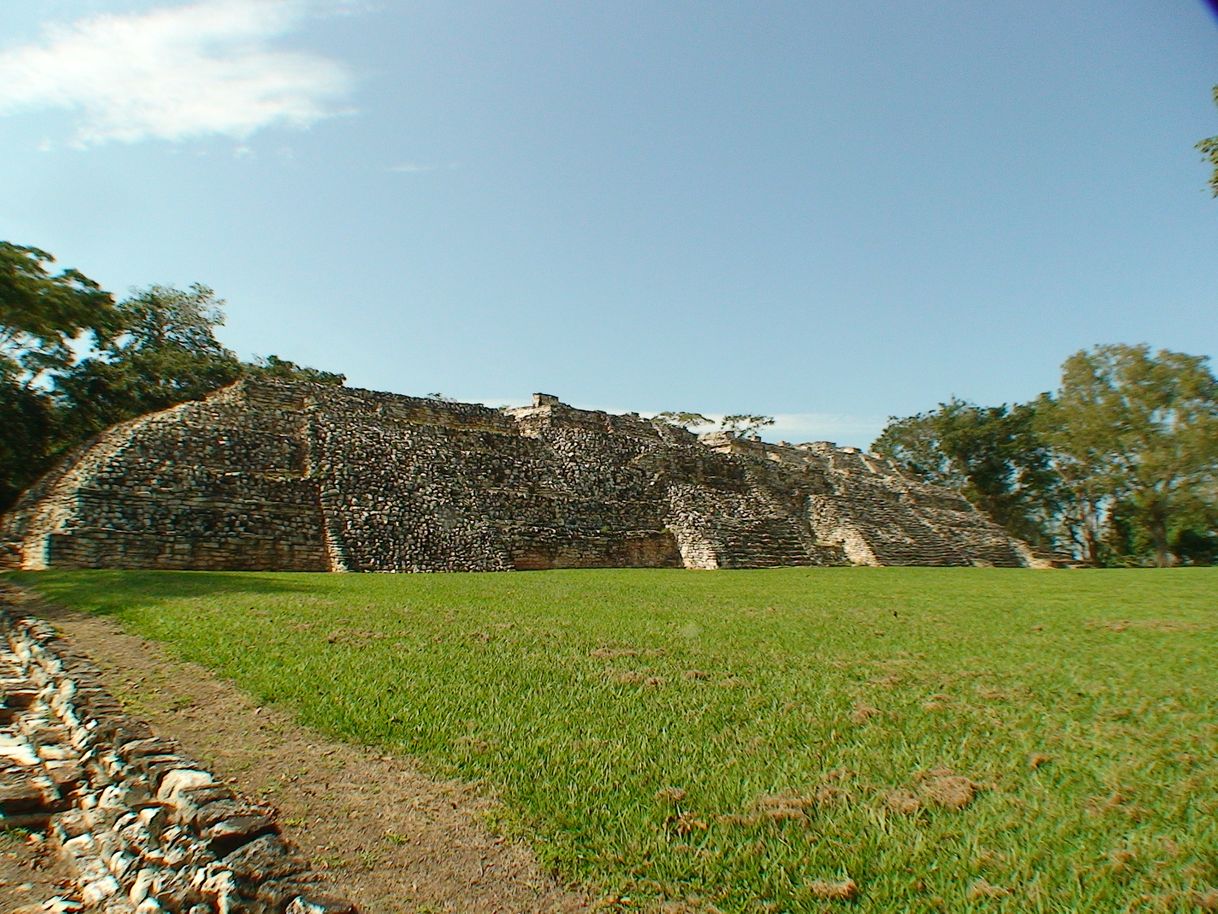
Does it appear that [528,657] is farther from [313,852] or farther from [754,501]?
[754,501]

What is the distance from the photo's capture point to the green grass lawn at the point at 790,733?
7.86 ft

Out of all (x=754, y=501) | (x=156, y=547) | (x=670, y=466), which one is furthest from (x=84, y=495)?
(x=754, y=501)

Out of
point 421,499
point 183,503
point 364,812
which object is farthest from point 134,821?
point 421,499

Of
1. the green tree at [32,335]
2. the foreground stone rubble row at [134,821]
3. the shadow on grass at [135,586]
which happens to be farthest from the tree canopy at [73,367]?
the foreground stone rubble row at [134,821]

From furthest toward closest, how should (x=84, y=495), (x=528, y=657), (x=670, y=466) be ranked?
(x=670, y=466)
(x=84, y=495)
(x=528, y=657)

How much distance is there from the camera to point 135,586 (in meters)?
9.30

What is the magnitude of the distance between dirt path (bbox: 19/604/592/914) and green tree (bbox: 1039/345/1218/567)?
112 feet

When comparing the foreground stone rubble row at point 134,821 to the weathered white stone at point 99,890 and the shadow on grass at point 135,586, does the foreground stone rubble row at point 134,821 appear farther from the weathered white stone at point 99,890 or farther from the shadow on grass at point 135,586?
the shadow on grass at point 135,586

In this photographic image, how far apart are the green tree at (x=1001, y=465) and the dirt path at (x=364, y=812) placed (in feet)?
138

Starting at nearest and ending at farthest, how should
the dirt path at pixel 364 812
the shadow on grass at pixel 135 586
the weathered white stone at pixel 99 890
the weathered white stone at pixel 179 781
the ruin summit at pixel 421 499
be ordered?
the dirt path at pixel 364 812, the weathered white stone at pixel 99 890, the weathered white stone at pixel 179 781, the shadow on grass at pixel 135 586, the ruin summit at pixel 421 499

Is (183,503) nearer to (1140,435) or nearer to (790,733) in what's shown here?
(790,733)

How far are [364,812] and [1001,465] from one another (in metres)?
43.7

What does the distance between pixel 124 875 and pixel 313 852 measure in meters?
0.72

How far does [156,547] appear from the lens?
12242 mm
